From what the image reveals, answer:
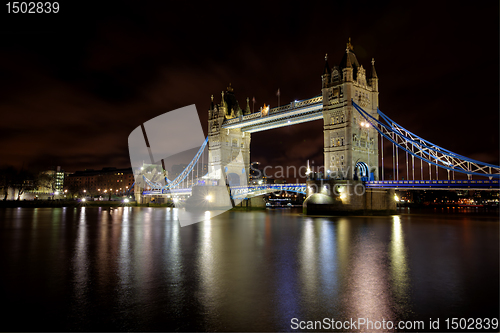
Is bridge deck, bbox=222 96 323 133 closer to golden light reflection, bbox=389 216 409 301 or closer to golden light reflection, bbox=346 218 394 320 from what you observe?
golden light reflection, bbox=389 216 409 301

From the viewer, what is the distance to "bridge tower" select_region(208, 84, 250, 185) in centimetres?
5366

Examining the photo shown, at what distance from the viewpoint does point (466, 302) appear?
6.50 metres

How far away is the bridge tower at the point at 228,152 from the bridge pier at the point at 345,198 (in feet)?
65.3

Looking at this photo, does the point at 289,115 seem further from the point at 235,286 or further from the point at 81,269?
the point at 235,286

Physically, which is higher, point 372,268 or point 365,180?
point 365,180

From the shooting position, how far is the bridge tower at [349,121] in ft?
115

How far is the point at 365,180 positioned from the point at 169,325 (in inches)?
1314

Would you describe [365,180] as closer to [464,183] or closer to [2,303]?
[464,183]

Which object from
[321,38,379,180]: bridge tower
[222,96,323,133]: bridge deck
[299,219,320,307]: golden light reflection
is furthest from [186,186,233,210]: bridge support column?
[299,219,320,307]: golden light reflection

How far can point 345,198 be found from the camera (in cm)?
3381

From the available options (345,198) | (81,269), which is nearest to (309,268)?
(81,269)

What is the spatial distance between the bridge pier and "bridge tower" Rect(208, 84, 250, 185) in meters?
19.9

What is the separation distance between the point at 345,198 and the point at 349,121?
7915 millimetres

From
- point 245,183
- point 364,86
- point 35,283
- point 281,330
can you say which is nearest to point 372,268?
point 281,330
